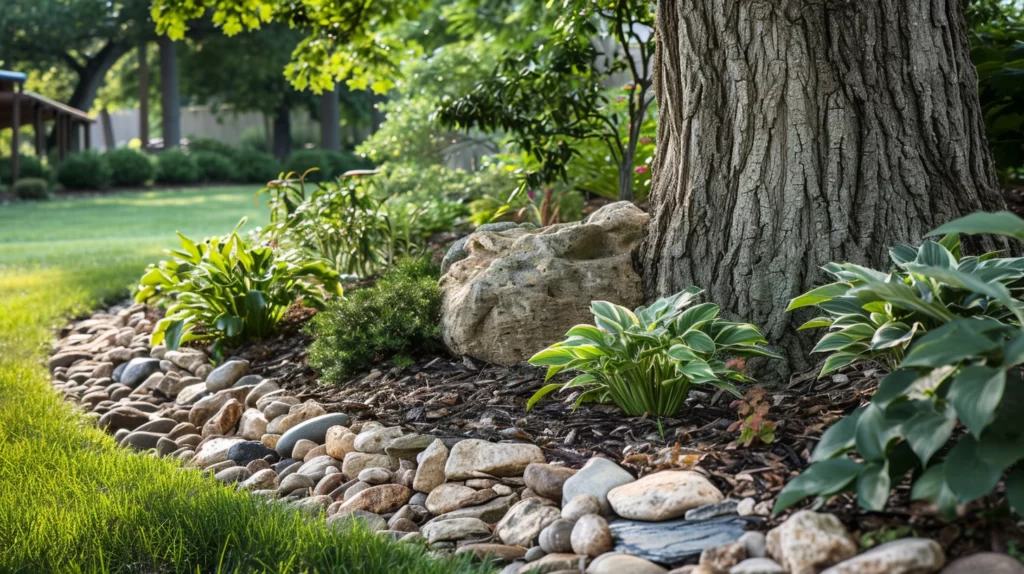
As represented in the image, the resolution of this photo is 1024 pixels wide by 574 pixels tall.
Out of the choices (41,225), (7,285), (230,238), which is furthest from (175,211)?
(230,238)

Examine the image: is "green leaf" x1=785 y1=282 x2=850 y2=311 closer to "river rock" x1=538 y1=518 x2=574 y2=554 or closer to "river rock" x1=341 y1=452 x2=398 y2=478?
"river rock" x1=538 y1=518 x2=574 y2=554

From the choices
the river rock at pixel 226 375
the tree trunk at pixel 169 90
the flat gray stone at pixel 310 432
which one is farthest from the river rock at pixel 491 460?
the tree trunk at pixel 169 90

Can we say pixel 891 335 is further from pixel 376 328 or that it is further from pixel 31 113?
pixel 31 113

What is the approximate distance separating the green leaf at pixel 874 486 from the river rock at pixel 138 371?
4.10 metres

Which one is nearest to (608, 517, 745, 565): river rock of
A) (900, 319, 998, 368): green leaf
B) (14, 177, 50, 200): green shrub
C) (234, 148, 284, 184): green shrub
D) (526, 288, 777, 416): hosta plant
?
(900, 319, 998, 368): green leaf

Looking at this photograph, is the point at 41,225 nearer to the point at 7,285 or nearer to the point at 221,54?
the point at 7,285

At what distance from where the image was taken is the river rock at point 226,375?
181 inches

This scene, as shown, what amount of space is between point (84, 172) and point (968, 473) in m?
23.1

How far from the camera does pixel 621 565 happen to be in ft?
7.38

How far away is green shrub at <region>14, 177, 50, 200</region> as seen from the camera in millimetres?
19761

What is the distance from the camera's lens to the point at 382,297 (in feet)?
14.2

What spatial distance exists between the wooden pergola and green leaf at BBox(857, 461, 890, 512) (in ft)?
72.6

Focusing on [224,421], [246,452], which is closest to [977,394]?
[246,452]

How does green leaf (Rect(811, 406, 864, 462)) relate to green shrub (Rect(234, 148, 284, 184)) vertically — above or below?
below
